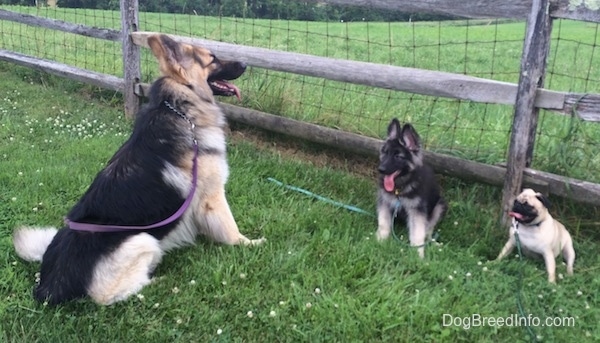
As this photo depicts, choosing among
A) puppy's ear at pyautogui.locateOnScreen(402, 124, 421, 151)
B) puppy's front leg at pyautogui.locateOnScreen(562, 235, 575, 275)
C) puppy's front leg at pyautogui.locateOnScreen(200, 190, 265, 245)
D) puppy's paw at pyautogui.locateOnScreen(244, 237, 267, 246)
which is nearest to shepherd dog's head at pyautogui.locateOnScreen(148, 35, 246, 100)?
puppy's front leg at pyautogui.locateOnScreen(200, 190, 265, 245)

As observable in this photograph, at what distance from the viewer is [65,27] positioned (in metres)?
7.97

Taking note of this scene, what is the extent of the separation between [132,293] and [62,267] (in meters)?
0.47

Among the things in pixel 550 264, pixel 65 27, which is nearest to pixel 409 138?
pixel 550 264

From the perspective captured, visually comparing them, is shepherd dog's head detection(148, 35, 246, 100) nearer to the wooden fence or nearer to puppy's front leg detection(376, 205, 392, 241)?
the wooden fence

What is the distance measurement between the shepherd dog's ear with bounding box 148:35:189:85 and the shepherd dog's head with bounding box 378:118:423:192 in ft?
5.58

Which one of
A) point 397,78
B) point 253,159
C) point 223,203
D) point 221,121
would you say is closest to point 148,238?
point 223,203

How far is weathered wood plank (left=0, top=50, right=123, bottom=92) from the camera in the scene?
7.29 m

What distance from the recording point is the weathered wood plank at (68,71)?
7.29 metres

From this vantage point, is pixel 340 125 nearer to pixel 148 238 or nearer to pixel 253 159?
pixel 253 159

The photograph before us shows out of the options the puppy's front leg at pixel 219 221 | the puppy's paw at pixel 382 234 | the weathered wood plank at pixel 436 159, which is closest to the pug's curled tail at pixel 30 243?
the puppy's front leg at pixel 219 221

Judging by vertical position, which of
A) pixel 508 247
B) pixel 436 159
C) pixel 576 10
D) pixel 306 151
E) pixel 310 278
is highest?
pixel 576 10

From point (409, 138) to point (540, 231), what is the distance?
3.93 ft

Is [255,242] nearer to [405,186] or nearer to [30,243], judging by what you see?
[405,186]

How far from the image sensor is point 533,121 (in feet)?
13.2
